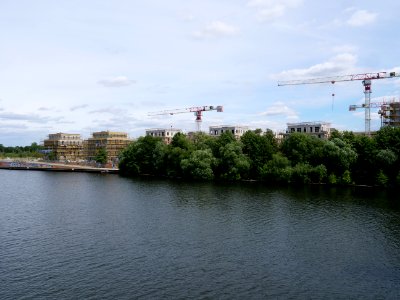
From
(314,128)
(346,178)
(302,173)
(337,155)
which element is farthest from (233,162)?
(314,128)

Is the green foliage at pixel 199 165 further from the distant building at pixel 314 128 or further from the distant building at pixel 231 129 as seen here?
the distant building at pixel 231 129

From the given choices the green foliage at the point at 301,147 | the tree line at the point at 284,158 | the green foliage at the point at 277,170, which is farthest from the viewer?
the green foliage at the point at 301,147

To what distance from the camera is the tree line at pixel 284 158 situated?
3957 inches

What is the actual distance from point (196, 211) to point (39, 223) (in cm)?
→ 2328

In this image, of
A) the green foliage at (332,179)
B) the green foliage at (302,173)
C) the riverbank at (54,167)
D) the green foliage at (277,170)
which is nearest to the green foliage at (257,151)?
the green foliage at (277,170)

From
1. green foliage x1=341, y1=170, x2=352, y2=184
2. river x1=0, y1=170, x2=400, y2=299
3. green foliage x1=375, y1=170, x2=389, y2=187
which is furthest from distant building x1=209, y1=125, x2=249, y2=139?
river x1=0, y1=170, x2=400, y2=299

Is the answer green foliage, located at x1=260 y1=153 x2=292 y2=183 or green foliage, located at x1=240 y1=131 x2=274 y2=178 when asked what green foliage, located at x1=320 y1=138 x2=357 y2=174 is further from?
green foliage, located at x1=240 y1=131 x2=274 y2=178

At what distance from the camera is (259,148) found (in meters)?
118

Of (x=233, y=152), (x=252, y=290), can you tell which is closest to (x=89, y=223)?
(x=252, y=290)

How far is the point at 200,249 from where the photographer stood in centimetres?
4212

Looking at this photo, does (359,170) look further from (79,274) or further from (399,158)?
(79,274)

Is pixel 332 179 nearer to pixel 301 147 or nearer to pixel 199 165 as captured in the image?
pixel 301 147

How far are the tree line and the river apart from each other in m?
27.3

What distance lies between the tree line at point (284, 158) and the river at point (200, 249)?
2726 centimetres
